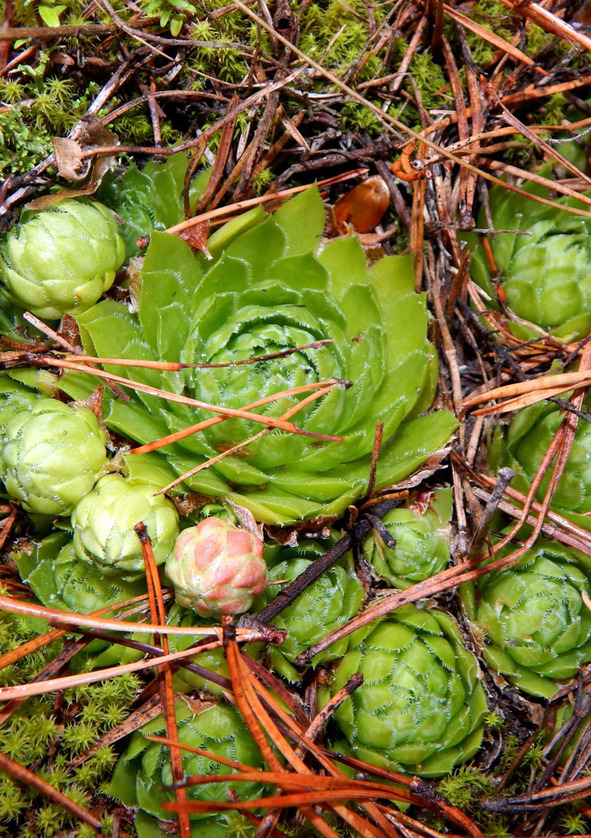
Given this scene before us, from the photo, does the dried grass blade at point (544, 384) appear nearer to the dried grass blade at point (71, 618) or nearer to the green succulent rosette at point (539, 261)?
the green succulent rosette at point (539, 261)

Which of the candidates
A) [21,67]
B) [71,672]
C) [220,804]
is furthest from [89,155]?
[220,804]

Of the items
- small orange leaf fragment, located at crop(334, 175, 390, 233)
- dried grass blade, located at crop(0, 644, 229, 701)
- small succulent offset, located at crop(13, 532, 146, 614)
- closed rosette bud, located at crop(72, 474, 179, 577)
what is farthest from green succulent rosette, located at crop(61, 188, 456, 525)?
dried grass blade, located at crop(0, 644, 229, 701)

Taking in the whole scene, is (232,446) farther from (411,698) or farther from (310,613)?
(411,698)

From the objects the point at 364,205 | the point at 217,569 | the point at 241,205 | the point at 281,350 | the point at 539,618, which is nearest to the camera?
the point at 217,569

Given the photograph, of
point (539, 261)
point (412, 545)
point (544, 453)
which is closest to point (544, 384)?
point (544, 453)

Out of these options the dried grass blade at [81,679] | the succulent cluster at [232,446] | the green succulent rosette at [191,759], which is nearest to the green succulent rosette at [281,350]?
the succulent cluster at [232,446]
